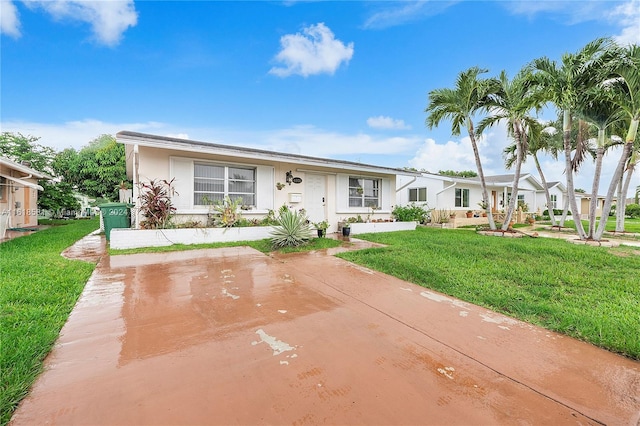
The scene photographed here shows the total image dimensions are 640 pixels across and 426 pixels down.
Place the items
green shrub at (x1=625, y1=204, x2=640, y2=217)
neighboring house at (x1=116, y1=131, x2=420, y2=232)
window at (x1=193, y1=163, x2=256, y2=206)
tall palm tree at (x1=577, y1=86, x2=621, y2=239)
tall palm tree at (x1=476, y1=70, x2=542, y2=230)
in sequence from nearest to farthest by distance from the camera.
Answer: neighboring house at (x1=116, y1=131, x2=420, y2=232)
tall palm tree at (x1=577, y1=86, x2=621, y2=239)
window at (x1=193, y1=163, x2=256, y2=206)
tall palm tree at (x1=476, y1=70, x2=542, y2=230)
green shrub at (x1=625, y1=204, x2=640, y2=217)

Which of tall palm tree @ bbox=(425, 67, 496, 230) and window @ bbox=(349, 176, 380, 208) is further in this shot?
window @ bbox=(349, 176, 380, 208)

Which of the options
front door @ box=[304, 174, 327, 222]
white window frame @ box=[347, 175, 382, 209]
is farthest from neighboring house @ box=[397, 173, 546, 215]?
front door @ box=[304, 174, 327, 222]

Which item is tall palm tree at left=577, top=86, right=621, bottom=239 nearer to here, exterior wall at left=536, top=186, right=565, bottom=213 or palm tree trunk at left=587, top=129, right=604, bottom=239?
palm tree trunk at left=587, top=129, right=604, bottom=239

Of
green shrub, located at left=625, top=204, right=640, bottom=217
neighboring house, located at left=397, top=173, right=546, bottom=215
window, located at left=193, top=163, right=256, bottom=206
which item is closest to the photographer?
window, located at left=193, top=163, right=256, bottom=206

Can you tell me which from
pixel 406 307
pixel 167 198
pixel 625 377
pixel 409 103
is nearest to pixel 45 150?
pixel 167 198

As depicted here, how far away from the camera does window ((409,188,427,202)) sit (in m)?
18.0

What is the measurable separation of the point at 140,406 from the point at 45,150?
81.2 ft

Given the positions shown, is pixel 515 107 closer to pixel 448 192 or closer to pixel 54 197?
pixel 448 192

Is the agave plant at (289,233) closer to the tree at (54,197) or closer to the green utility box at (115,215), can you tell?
the green utility box at (115,215)

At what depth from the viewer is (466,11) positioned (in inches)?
344

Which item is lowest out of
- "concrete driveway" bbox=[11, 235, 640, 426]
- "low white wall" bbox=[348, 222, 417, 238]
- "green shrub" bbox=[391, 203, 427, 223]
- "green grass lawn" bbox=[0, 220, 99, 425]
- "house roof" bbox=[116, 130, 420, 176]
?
"concrete driveway" bbox=[11, 235, 640, 426]

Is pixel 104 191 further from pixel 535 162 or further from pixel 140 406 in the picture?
pixel 535 162

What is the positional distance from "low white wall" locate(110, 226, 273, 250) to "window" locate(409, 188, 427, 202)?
1265 cm

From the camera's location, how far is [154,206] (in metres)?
7.59
